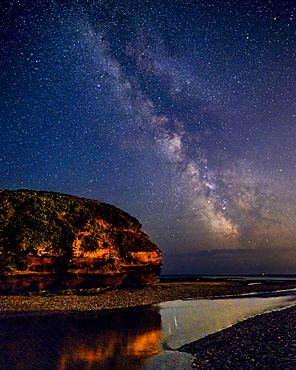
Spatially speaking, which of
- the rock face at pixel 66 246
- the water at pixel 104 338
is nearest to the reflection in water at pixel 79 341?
the water at pixel 104 338

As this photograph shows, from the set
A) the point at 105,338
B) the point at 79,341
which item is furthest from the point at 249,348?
the point at 79,341

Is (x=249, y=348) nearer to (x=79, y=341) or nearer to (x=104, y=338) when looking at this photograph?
(x=104, y=338)

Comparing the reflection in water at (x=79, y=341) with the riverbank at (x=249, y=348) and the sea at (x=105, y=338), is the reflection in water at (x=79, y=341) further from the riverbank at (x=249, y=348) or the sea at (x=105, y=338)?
the riverbank at (x=249, y=348)

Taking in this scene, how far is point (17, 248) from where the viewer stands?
124 ft

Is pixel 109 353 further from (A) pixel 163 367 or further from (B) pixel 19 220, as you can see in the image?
(B) pixel 19 220

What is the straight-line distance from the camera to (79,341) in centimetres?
1703

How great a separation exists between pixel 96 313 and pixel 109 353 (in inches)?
538

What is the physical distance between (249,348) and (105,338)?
28.4 ft

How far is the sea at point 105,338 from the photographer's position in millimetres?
12750

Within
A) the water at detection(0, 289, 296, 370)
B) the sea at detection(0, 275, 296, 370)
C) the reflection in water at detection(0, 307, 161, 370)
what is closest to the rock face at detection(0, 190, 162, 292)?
the sea at detection(0, 275, 296, 370)

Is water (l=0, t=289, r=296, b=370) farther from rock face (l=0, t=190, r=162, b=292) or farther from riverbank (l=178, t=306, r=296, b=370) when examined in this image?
rock face (l=0, t=190, r=162, b=292)

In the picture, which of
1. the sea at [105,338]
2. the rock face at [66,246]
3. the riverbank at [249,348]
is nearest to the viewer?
the riverbank at [249,348]

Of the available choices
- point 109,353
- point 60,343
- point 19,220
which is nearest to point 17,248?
point 19,220

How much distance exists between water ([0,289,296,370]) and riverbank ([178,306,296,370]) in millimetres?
985
